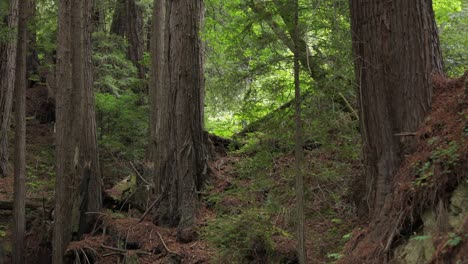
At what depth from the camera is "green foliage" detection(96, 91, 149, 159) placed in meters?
14.0

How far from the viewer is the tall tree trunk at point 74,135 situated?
33.0ft

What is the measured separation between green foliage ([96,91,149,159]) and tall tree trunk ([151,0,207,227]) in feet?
12.4

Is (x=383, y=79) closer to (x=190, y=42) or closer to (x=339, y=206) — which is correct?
(x=339, y=206)

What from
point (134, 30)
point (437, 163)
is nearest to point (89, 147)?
point (437, 163)

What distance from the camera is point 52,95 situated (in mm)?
19188

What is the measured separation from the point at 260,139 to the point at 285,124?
40cm

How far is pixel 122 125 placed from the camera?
47.1 ft

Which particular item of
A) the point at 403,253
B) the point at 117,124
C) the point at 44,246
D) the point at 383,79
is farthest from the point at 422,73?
the point at 117,124

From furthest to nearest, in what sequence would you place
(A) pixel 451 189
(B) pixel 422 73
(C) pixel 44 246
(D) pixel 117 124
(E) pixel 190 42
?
(D) pixel 117 124, (C) pixel 44 246, (E) pixel 190 42, (B) pixel 422 73, (A) pixel 451 189

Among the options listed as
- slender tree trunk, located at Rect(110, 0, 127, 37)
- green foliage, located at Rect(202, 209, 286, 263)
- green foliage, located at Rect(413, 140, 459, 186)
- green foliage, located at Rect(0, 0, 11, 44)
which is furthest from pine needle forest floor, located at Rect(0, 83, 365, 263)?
slender tree trunk, located at Rect(110, 0, 127, 37)

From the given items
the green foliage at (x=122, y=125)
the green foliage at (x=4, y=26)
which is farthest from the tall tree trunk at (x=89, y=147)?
the green foliage at (x=122, y=125)

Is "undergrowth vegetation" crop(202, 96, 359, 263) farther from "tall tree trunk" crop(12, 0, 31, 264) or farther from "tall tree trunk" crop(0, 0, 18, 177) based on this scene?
"tall tree trunk" crop(0, 0, 18, 177)

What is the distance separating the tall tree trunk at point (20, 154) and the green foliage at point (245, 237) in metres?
5.50

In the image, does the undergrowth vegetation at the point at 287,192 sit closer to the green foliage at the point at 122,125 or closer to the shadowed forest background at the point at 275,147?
the shadowed forest background at the point at 275,147
